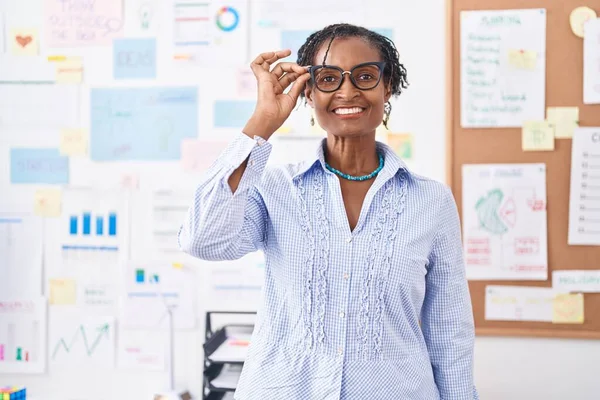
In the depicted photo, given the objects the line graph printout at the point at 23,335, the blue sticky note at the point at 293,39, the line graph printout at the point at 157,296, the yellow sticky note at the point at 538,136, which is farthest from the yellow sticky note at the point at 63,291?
the yellow sticky note at the point at 538,136

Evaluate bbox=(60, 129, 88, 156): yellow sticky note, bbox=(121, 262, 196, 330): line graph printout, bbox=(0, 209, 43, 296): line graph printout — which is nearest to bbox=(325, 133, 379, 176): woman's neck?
bbox=(121, 262, 196, 330): line graph printout

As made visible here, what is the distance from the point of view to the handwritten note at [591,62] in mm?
1729

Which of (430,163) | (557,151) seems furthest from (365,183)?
(557,151)

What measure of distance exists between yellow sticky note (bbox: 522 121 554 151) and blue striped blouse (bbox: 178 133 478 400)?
0.82 meters

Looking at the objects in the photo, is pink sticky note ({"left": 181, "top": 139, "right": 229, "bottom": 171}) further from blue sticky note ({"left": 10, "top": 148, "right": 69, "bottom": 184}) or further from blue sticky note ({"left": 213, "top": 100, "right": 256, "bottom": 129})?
blue sticky note ({"left": 10, "top": 148, "right": 69, "bottom": 184})

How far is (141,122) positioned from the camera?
191 centimetres

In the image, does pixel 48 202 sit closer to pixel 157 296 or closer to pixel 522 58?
pixel 157 296

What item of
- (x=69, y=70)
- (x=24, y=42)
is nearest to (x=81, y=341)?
(x=69, y=70)

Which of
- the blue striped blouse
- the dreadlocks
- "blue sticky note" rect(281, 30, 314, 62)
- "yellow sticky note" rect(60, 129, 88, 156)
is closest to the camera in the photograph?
the blue striped blouse

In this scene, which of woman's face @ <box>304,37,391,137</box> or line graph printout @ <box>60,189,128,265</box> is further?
line graph printout @ <box>60,189,128,265</box>

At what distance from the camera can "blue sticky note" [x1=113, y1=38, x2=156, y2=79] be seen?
1904 mm

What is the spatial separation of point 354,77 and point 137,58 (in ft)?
3.68

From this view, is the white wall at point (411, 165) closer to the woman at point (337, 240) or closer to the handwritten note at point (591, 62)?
the handwritten note at point (591, 62)

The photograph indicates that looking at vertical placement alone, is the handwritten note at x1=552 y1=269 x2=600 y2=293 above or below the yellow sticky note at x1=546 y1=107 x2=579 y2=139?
below
